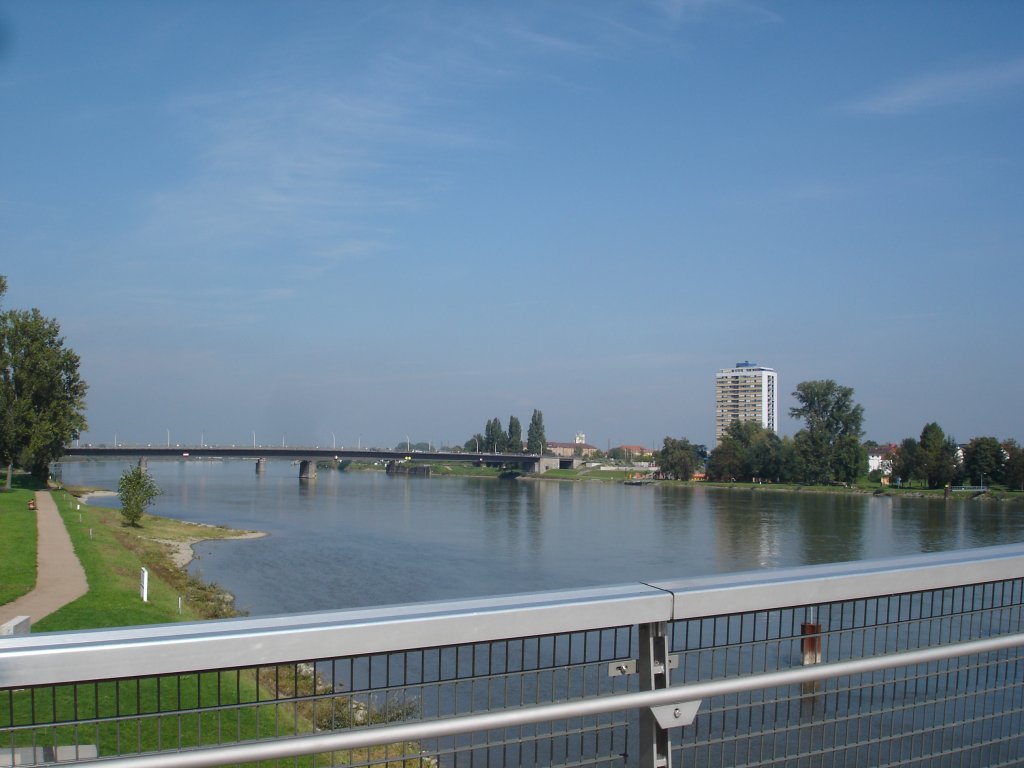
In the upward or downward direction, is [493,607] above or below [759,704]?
above

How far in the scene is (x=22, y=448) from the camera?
146ft

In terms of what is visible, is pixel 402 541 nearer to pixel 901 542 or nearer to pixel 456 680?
pixel 901 542

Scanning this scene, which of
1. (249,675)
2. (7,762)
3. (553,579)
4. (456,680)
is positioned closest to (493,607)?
(456,680)

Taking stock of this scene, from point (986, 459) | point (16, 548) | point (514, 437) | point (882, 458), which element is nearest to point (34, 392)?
point (16, 548)

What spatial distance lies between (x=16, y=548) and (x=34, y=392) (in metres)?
25.8

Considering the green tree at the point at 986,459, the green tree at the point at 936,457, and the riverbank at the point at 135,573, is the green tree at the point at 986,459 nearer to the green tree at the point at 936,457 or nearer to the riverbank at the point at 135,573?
the green tree at the point at 936,457

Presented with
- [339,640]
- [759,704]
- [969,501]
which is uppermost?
[339,640]

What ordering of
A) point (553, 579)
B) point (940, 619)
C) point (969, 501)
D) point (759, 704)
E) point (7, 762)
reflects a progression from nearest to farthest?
point (7, 762)
point (759, 704)
point (940, 619)
point (553, 579)
point (969, 501)

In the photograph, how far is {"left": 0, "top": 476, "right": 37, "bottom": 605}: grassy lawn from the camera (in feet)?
58.9

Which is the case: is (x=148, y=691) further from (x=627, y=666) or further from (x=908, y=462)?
(x=908, y=462)

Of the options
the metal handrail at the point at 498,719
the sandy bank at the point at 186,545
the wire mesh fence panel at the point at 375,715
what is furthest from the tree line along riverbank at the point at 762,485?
the metal handrail at the point at 498,719

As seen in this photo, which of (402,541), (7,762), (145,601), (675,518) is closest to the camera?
(7,762)

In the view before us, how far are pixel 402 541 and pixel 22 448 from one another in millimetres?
20703

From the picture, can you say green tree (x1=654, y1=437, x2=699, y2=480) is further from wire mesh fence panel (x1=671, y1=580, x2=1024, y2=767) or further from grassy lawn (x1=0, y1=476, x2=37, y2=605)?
wire mesh fence panel (x1=671, y1=580, x2=1024, y2=767)
